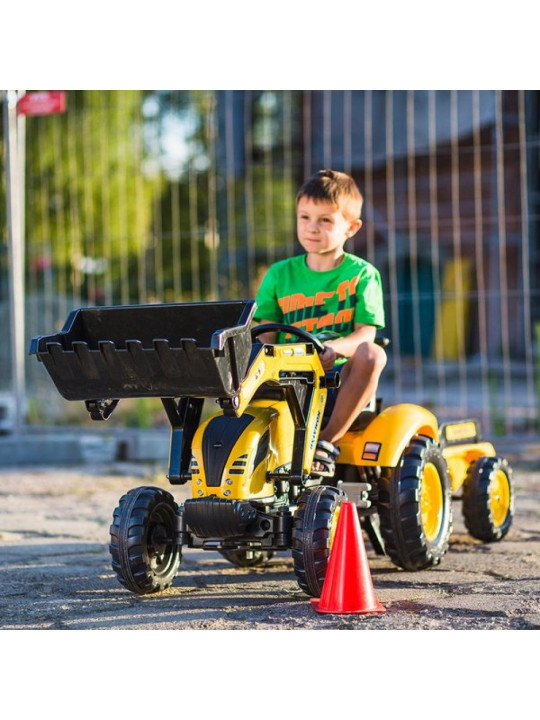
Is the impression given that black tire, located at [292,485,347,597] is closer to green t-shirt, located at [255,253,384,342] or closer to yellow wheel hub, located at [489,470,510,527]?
green t-shirt, located at [255,253,384,342]

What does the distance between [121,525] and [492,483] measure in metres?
2.16

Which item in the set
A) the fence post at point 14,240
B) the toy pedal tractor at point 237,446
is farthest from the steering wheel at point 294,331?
the fence post at point 14,240

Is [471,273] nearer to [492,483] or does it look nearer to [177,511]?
[492,483]

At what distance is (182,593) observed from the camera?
4.43 metres

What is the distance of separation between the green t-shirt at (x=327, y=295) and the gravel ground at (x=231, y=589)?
3.71 ft

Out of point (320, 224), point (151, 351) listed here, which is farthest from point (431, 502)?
point (151, 351)

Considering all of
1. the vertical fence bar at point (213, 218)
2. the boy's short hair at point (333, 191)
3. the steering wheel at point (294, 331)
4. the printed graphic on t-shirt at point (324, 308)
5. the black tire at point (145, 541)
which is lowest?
the black tire at point (145, 541)

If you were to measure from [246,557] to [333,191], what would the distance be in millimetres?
1751

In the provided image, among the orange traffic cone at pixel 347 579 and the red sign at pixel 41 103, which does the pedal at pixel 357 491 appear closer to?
the orange traffic cone at pixel 347 579

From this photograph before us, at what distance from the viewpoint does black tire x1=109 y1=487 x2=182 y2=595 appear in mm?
4176

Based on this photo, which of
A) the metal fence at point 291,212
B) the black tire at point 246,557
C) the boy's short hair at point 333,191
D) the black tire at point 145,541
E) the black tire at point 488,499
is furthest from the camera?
the metal fence at point 291,212

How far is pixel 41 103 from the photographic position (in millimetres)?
10211

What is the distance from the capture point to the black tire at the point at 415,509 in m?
4.67

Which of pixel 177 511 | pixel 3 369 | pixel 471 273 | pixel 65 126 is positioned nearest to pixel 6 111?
pixel 3 369
